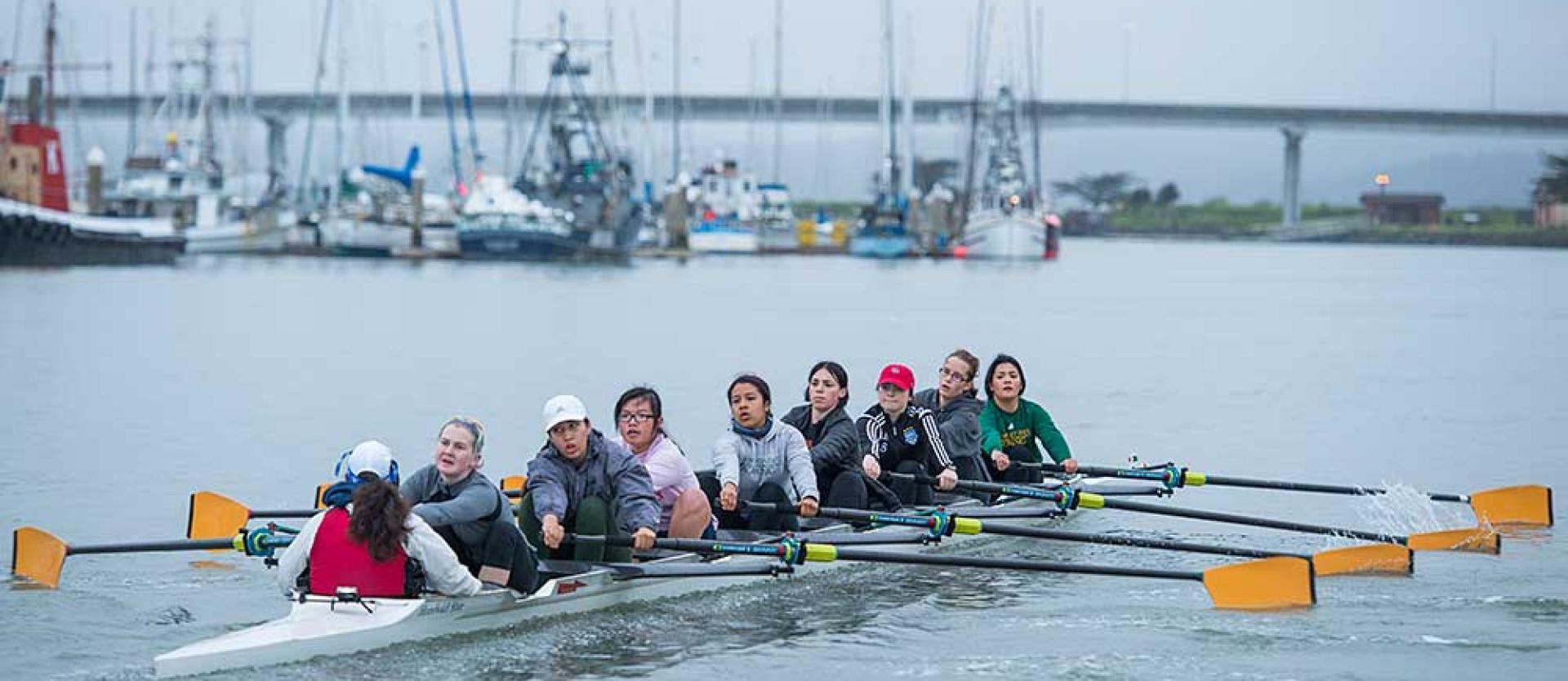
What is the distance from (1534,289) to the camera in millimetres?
76938

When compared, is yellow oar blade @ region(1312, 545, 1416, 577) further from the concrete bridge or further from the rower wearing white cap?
the concrete bridge

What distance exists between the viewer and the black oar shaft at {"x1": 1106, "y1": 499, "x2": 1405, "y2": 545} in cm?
1514

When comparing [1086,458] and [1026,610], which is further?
[1086,458]

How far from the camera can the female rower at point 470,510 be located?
10.5m

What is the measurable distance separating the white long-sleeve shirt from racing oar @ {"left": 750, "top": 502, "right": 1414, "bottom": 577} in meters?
2.89

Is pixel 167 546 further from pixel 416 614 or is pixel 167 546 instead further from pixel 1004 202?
pixel 1004 202

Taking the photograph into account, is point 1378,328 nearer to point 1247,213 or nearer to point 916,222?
point 916,222

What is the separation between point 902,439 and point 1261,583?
303 cm

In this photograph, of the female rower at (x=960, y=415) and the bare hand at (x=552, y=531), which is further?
the female rower at (x=960, y=415)

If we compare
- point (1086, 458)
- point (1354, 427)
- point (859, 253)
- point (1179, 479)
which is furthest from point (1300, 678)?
point (859, 253)

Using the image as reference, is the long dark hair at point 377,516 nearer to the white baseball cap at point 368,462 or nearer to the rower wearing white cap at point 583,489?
the white baseball cap at point 368,462

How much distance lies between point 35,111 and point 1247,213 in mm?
125631

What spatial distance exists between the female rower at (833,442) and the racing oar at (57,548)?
11.9 feet

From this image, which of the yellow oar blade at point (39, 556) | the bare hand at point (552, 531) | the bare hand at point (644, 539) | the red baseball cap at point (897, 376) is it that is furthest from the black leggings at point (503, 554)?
the red baseball cap at point (897, 376)
